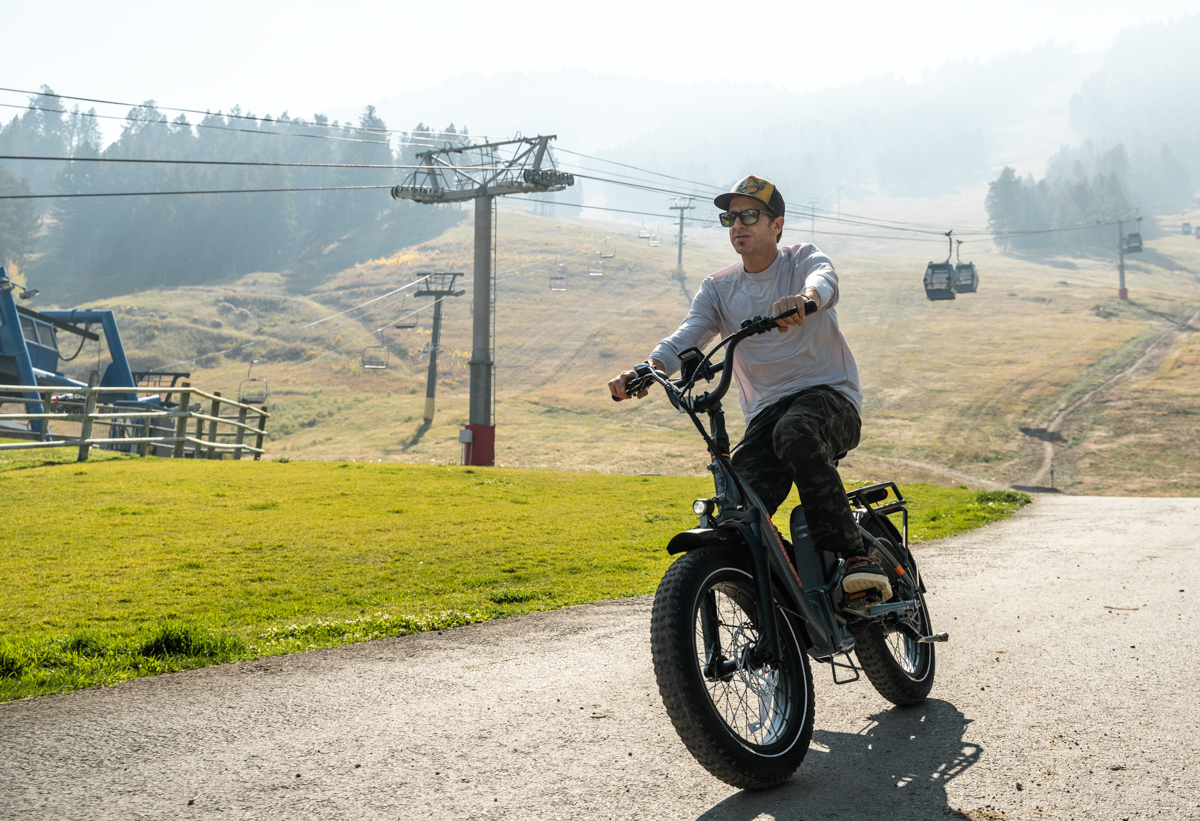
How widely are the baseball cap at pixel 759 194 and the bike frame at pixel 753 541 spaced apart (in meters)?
0.78

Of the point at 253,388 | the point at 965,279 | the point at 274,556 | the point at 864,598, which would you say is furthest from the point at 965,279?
the point at 864,598

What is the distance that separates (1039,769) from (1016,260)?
455 feet

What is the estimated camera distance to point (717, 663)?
3.43 m

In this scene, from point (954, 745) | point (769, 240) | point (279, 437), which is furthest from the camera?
point (279, 437)

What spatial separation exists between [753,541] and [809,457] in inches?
18.1

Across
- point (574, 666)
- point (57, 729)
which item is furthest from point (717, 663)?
point (57, 729)

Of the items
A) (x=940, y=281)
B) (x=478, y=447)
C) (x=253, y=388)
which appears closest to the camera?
(x=478, y=447)

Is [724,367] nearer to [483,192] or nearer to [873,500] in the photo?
[873,500]

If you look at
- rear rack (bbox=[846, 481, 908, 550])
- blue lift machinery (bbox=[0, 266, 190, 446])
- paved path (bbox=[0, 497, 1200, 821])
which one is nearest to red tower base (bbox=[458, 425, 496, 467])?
blue lift machinery (bbox=[0, 266, 190, 446])

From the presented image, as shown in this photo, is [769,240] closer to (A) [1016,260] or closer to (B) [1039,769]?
(B) [1039,769]

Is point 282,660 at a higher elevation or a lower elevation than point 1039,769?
lower

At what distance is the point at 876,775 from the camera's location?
3.49m

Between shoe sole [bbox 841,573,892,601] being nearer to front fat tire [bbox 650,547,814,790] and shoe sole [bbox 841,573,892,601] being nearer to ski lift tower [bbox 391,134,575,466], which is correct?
front fat tire [bbox 650,547,814,790]

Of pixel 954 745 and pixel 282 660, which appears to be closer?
pixel 954 745
